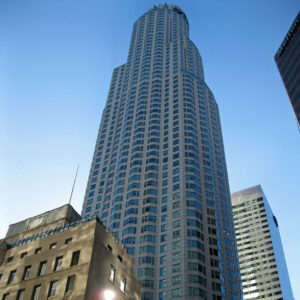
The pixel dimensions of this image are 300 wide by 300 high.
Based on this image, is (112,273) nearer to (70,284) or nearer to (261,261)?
(70,284)

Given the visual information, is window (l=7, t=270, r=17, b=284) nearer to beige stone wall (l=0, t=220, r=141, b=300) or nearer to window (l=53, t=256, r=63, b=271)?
beige stone wall (l=0, t=220, r=141, b=300)

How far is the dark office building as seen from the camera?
112 m

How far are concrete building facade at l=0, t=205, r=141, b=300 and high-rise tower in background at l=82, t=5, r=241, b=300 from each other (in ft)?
138

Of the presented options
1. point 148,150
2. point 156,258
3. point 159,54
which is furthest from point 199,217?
point 159,54

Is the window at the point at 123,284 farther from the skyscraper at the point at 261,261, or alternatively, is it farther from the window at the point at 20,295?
the skyscraper at the point at 261,261

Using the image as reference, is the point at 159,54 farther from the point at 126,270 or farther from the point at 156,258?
the point at 126,270

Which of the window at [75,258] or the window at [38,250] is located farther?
the window at [38,250]

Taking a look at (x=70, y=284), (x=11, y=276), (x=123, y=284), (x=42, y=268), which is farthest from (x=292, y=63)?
(x=11, y=276)

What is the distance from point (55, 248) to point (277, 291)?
503 ft

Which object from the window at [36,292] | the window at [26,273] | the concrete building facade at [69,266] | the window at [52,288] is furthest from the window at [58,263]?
the window at [26,273]

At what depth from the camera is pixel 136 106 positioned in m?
133

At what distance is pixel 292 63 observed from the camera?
387 feet

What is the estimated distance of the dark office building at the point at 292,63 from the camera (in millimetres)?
112000

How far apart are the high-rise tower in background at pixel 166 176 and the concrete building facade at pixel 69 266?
42128 millimetres
